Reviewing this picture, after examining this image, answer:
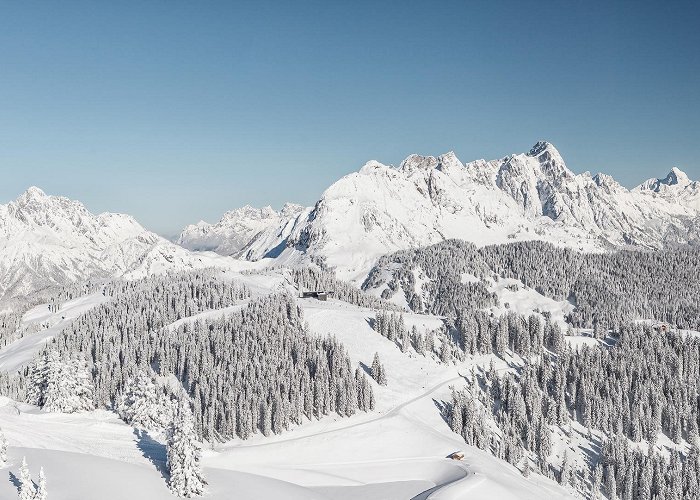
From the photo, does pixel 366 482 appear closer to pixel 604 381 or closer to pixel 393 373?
pixel 393 373

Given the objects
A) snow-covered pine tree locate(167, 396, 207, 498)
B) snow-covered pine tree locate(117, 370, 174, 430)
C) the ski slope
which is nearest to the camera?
snow-covered pine tree locate(167, 396, 207, 498)

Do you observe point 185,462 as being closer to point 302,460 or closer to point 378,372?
point 302,460

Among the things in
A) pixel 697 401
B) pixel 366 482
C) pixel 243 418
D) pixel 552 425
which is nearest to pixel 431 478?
pixel 366 482

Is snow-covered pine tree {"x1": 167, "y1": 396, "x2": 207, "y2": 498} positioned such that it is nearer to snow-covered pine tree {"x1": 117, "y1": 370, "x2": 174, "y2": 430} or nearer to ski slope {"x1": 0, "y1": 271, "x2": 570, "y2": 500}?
ski slope {"x1": 0, "y1": 271, "x2": 570, "y2": 500}

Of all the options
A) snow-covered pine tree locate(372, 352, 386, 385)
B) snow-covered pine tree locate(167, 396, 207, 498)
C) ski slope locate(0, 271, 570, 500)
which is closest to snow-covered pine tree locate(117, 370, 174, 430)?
ski slope locate(0, 271, 570, 500)

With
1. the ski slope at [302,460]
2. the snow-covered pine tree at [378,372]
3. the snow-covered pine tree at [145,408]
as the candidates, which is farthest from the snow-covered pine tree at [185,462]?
the snow-covered pine tree at [378,372]

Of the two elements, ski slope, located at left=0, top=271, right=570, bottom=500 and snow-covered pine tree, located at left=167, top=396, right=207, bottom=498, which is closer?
snow-covered pine tree, located at left=167, top=396, right=207, bottom=498

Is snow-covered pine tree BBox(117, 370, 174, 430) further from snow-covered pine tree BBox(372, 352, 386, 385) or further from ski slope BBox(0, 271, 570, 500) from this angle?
snow-covered pine tree BBox(372, 352, 386, 385)

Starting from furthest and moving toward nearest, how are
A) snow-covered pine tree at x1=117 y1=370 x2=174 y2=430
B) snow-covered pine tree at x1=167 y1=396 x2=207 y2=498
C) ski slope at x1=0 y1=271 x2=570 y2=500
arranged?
snow-covered pine tree at x1=117 y1=370 x2=174 y2=430 < ski slope at x1=0 y1=271 x2=570 y2=500 < snow-covered pine tree at x1=167 y1=396 x2=207 y2=498
